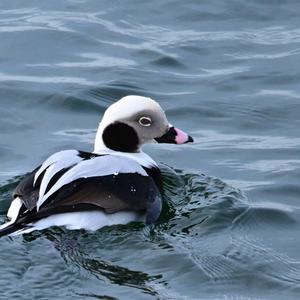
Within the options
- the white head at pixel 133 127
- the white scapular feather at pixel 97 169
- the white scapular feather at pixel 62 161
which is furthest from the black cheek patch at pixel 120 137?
the white scapular feather at pixel 62 161

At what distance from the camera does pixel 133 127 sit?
25.9 feet

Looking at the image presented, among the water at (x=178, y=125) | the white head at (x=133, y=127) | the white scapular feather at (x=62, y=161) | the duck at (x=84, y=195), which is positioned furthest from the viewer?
the white head at (x=133, y=127)

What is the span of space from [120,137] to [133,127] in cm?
11

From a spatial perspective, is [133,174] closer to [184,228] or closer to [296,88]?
[184,228]

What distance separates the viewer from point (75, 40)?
38.0 feet

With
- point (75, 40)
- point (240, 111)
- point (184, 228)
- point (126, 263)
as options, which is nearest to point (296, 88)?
point (240, 111)

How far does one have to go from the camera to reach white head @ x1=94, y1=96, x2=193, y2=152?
784cm

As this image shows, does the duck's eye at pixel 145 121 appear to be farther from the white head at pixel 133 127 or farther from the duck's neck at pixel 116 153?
the duck's neck at pixel 116 153

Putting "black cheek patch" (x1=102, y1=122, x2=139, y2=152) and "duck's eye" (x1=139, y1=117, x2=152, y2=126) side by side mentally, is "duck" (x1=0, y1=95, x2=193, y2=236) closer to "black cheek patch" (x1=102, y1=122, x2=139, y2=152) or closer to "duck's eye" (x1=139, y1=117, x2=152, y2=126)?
"black cheek patch" (x1=102, y1=122, x2=139, y2=152)

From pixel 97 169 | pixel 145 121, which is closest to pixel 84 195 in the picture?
pixel 97 169

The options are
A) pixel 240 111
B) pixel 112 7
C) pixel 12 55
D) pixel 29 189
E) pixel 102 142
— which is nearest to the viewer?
pixel 29 189

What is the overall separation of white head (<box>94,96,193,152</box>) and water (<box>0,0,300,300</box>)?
420mm

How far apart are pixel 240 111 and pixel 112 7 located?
302 cm

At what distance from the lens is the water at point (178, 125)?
649cm
